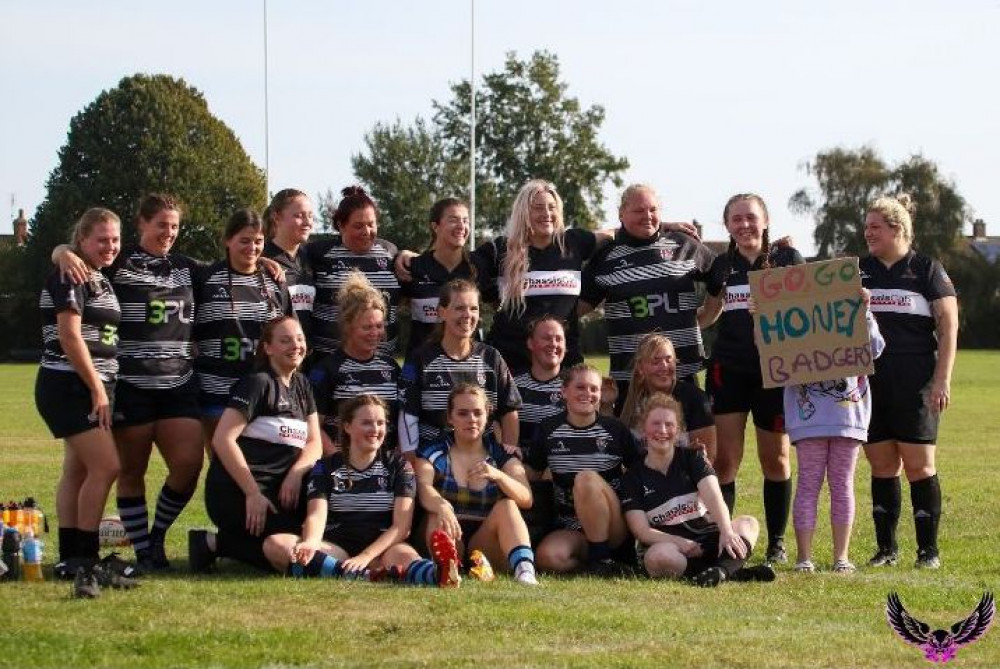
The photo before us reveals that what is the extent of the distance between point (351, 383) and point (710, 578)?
2.26 m

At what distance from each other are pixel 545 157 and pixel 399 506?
55297 mm

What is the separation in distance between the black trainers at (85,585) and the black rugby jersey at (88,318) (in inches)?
41.8

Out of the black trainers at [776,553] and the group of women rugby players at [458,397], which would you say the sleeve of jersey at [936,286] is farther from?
the black trainers at [776,553]

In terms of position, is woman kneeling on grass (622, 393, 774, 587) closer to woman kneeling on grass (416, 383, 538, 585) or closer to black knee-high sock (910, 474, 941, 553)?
woman kneeling on grass (416, 383, 538, 585)

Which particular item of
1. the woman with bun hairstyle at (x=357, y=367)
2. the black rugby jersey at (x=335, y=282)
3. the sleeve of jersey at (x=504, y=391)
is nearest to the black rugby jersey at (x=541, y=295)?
the sleeve of jersey at (x=504, y=391)

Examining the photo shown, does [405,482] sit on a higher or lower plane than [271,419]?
lower

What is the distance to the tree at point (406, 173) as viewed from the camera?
6047 cm

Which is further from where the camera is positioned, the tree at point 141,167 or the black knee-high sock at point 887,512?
the tree at point 141,167

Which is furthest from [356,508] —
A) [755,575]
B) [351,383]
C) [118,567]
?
[755,575]

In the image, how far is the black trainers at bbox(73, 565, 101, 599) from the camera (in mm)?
7238

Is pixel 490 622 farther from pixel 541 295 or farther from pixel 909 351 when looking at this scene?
pixel 909 351

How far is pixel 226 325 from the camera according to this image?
337 inches

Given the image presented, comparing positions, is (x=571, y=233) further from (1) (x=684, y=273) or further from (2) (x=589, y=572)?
(2) (x=589, y=572)

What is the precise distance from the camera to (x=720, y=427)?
9.12m
